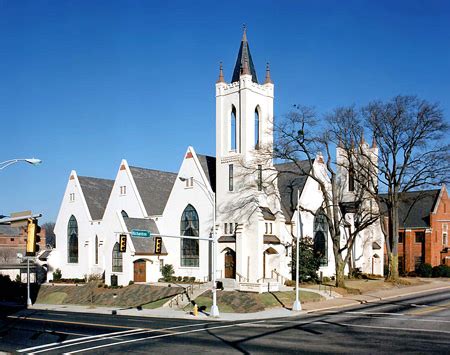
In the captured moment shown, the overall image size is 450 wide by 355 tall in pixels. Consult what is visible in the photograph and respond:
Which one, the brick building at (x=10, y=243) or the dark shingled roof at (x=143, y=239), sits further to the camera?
the brick building at (x=10, y=243)

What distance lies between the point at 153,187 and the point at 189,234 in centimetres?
1000

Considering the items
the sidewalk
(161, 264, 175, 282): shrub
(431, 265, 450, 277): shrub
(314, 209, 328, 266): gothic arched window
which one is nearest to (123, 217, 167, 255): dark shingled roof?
(161, 264, 175, 282): shrub

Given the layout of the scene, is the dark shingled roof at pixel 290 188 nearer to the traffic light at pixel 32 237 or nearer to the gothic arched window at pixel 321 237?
the gothic arched window at pixel 321 237

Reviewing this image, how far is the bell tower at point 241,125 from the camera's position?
4975 cm

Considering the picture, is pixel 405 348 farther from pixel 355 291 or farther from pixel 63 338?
pixel 355 291

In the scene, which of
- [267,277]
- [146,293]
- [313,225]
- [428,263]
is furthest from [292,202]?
[428,263]

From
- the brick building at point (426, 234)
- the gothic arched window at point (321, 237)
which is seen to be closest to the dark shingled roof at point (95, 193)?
the gothic arched window at point (321, 237)

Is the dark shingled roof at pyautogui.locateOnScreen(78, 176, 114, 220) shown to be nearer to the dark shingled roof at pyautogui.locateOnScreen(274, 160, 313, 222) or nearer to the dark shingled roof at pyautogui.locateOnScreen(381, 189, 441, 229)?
the dark shingled roof at pyautogui.locateOnScreen(274, 160, 313, 222)

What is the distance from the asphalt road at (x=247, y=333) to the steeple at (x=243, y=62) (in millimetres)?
23784

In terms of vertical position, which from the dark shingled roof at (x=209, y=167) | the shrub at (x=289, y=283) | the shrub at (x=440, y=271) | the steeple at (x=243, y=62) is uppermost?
the steeple at (x=243, y=62)

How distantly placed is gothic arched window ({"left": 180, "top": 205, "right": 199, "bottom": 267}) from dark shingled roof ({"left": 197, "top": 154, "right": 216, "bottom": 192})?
3148 millimetres

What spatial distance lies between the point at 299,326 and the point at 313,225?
27.2m

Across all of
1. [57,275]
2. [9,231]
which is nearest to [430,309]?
[57,275]

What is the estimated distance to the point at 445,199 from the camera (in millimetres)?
73500
